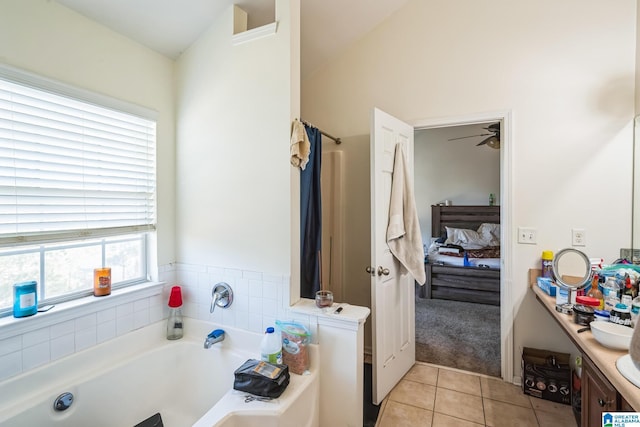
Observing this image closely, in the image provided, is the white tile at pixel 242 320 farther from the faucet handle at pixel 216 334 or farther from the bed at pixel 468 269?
the bed at pixel 468 269

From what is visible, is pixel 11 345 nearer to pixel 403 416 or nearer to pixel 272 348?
pixel 272 348

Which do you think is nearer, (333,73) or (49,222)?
(49,222)

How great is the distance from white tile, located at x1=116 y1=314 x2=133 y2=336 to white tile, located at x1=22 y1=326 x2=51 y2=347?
336mm

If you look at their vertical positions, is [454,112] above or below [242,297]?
above

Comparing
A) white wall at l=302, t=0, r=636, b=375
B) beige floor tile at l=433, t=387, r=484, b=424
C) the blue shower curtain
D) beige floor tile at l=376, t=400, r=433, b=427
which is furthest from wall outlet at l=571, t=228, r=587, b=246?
the blue shower curtain

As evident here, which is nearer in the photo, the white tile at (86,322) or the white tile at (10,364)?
the white tile at (10,364)

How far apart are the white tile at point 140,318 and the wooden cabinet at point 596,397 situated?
8.06 feet

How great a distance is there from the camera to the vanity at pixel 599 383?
1028 millimetres

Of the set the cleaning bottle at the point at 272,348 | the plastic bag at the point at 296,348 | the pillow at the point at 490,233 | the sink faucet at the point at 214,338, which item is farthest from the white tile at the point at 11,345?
the pillow at the point at 490,233

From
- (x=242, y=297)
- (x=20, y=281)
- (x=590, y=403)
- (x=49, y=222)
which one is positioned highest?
(x=49, y=222)

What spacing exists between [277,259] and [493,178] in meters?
4.72

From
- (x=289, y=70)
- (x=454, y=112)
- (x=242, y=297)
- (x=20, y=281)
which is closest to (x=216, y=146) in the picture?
(x=289, y=70)

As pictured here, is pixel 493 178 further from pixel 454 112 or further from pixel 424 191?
pixel 454 112

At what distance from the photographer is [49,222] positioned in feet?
4.86
